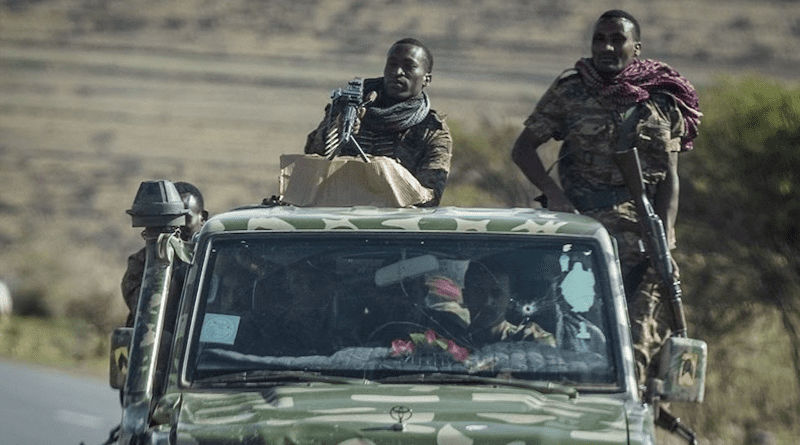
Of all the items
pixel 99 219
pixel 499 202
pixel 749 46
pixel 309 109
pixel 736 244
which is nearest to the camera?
pixel 736 244

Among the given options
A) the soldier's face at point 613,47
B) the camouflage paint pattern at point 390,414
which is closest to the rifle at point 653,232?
the soldier's face at point 613,47

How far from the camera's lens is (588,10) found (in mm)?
74250

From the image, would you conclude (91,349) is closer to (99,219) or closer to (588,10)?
(99,219)

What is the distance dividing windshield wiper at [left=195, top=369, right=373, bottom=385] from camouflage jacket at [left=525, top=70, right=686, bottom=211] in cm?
279

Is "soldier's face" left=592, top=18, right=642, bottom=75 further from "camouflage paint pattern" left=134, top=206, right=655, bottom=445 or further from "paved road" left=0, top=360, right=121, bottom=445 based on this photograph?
"paved road" left=0, top=360, right=121, bottom=445

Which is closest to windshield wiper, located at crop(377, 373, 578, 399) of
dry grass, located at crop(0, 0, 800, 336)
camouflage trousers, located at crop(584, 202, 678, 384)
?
camouflage trousers, located at crop(584, 202, 678, 384)

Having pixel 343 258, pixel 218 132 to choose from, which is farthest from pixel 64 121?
pixel 343 258

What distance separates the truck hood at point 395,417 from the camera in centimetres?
498

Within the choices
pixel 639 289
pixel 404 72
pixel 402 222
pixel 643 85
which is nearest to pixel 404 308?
pixel 402 222

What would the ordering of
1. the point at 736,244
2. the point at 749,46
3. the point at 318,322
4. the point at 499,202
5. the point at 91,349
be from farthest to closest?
1. the point at 749,46
2. the point at 91,349
3. the point at 499,202
4. the point at 736,244
5. the point at 318,322

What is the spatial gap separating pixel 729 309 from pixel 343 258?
414 inches

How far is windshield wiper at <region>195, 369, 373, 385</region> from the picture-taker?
5.50m

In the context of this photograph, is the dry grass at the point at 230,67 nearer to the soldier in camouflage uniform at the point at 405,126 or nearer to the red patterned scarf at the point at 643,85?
the soldier in camouflage uniform at the point at 405,126

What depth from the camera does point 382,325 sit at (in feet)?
18.8
